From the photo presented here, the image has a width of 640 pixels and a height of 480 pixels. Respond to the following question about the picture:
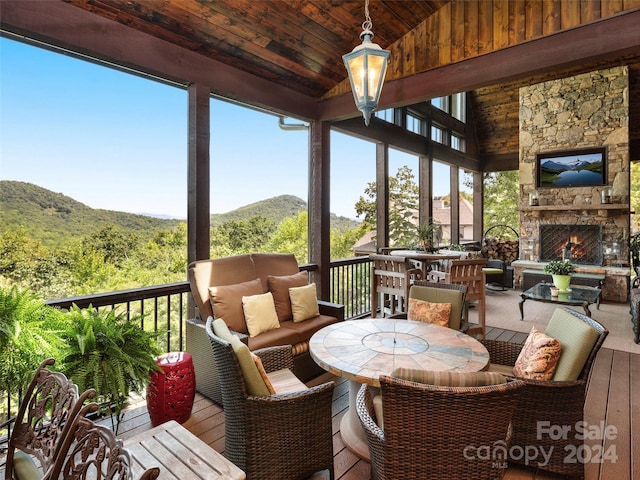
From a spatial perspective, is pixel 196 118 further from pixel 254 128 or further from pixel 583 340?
pixel 583 340

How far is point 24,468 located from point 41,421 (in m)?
0.17

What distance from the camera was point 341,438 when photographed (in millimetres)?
2441

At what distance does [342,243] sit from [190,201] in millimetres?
2920

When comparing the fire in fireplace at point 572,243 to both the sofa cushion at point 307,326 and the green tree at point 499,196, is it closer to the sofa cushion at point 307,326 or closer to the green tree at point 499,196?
the green tree at point 499,196

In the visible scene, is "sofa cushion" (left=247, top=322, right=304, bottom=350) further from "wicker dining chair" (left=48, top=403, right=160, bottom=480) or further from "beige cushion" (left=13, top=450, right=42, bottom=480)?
"wicker dining chair" (left=48, top=403, right=160, bottom=480)

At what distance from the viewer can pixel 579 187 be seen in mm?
7531

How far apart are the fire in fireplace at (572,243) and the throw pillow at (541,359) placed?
6715mm

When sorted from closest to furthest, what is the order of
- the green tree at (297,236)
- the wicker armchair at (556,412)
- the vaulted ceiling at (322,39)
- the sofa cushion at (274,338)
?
1. the wicker armchair at (556,412)
2. the vaulted ceiling at (322,39)
3. the sofa cushion at (274,338)
4. the green tree at (297,236)

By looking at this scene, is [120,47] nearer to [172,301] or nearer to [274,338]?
[172,301]

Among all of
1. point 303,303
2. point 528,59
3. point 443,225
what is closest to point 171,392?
point 303,303

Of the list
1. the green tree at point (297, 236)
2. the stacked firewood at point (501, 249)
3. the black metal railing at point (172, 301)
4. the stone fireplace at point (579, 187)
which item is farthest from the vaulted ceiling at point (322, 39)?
the stacked firewood at point (501, 249)

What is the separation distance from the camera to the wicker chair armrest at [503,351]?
2527 millimetres

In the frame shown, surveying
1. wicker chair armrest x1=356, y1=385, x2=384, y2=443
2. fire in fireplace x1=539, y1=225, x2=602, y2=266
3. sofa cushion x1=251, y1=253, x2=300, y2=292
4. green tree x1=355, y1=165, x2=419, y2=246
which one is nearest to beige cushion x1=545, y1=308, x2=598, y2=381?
wicker chair armrest x1=356, y1=385, x2=384, y2=443

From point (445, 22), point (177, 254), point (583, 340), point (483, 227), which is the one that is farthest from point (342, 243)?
point (483, 227)
